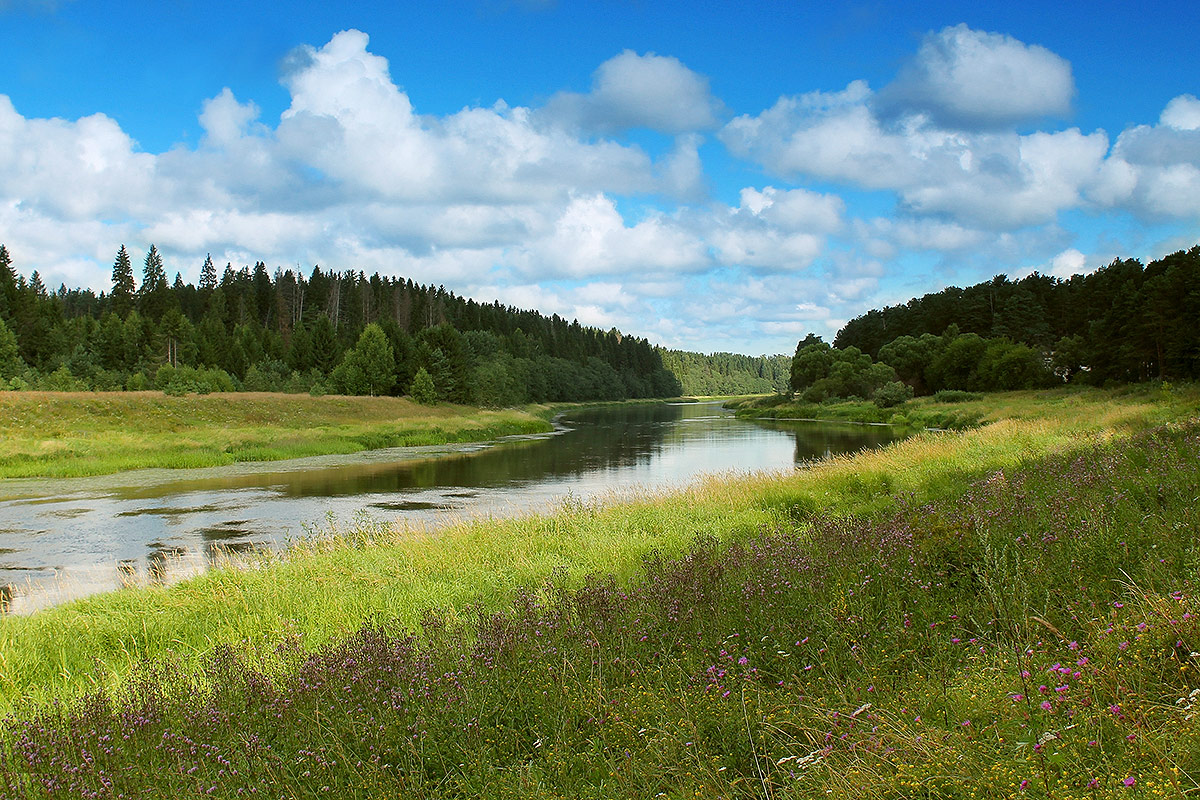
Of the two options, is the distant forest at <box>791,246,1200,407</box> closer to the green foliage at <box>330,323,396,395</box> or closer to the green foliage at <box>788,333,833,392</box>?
the green foliage at <box>788,333,833,392</box>

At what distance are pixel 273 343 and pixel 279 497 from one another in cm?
7071

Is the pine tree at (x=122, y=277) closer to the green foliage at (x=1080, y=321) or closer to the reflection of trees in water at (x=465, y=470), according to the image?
the reflection of trees in water at (x=465, y=470)

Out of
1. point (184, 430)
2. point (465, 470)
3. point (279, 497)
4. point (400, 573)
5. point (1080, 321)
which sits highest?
point (1080, 321)

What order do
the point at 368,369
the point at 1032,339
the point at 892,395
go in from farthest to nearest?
the point at 1032,339 < the point at 368,369 < the point at 892,395

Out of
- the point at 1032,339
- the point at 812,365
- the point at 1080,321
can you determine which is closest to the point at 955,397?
the point at 1080,321

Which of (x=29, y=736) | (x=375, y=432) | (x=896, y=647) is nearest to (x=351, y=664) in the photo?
(x=29, y=736)

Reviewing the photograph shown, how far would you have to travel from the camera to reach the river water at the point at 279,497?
15.4 metres

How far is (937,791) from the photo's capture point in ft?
9.38

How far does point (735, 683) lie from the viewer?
4309 millimetres

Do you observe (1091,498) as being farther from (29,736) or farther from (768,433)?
(768,433)

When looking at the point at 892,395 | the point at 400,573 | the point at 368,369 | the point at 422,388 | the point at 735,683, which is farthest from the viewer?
the point at 368,369

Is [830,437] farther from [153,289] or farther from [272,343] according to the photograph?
[153,289]

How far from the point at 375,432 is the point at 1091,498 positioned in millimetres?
45897

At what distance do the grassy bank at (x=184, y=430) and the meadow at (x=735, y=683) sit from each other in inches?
1099
